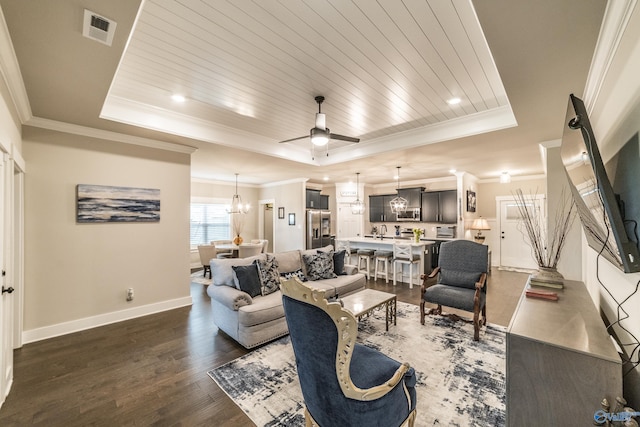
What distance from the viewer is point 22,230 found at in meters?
3.01

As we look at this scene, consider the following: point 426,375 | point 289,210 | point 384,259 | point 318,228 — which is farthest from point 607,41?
point 289,210

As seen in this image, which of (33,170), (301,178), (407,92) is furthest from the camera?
(301,178)

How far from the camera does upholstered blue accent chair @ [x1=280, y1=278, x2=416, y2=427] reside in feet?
4.17

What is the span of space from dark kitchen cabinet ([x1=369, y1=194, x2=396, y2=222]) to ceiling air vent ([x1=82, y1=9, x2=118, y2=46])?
8015 mm

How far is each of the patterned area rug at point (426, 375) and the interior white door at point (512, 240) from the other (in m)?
5.23

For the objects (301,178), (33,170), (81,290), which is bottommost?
(81,290)

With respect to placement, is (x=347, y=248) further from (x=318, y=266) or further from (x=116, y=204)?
(x=116, y=204)

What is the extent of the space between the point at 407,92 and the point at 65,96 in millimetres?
3533

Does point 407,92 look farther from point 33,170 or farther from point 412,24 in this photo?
point 33,170

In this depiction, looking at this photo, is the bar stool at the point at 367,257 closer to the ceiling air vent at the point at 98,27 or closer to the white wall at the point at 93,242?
the white wall at the point at 93,242

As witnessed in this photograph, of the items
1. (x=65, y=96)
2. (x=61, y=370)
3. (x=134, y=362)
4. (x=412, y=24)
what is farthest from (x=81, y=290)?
(x=412, y=24)

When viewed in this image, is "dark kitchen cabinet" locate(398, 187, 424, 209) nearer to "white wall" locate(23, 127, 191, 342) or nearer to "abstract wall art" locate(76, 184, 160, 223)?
"white wall" locate(23, 127, 191, 342)

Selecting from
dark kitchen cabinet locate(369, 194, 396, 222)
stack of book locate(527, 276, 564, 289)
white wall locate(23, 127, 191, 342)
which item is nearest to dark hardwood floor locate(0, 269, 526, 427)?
white wall locate(23, 127, 191, 342)

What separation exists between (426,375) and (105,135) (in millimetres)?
4883
